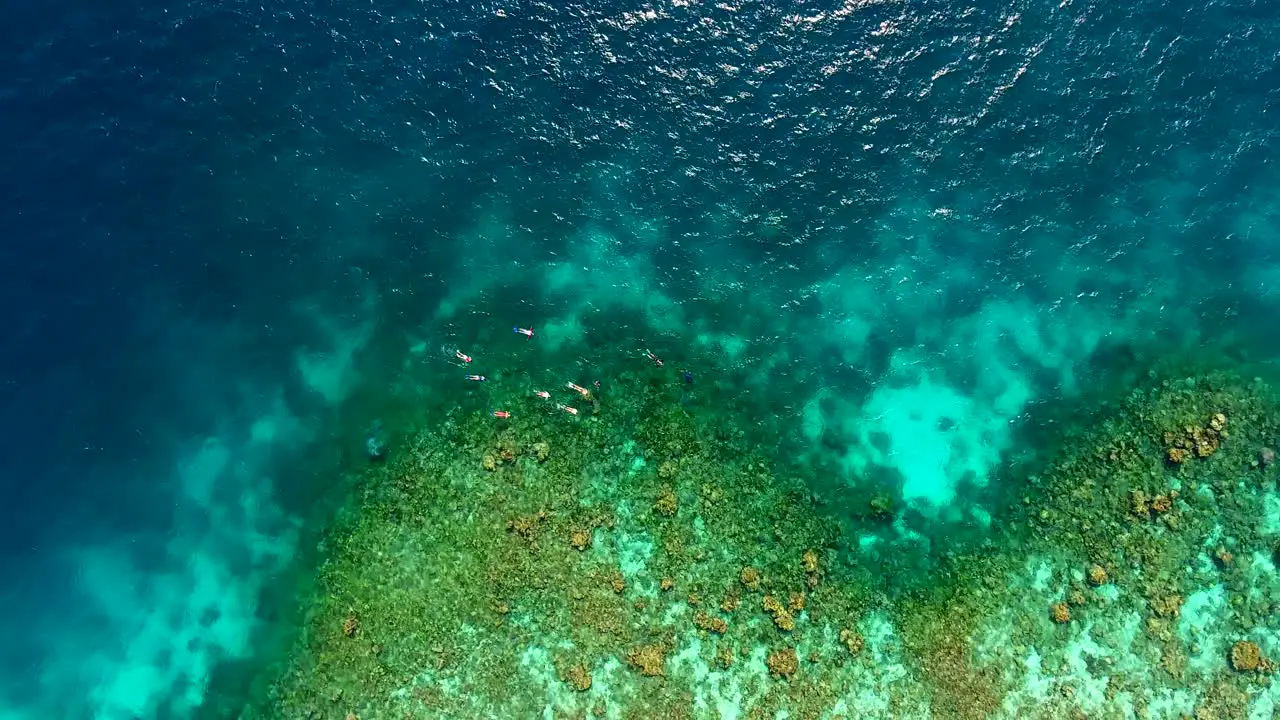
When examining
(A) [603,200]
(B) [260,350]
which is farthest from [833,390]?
(B) [260,350]

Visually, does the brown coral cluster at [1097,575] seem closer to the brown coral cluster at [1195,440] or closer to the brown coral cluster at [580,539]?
the brown coral cluster at [1195,440]

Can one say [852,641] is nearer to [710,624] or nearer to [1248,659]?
[710,624]

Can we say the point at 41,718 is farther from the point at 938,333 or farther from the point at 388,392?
the point at 938,333

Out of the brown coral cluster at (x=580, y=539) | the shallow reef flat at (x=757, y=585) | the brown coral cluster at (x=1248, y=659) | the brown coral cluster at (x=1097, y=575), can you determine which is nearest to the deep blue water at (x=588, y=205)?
the shallow reef flat at (x=757, y=585)

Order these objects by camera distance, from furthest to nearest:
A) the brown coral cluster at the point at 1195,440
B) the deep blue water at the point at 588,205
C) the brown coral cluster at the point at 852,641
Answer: the deep blue water at the point at 588,205 < the brown coral cluster at the point at 1195,440 < the brown coral cluster at the point at 852,641

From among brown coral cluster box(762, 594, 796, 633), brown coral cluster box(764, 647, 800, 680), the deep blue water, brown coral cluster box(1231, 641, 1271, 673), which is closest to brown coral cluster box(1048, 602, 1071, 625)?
brown coral cluster box(1231, 641, 1271, 673)

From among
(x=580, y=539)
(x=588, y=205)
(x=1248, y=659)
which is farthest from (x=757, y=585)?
(x=1248, y=659)

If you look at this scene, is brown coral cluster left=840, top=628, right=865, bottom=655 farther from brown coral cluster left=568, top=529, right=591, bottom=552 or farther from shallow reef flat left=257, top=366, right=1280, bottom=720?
brown coral cluster left=568, top=529, right=591, bottom=552
